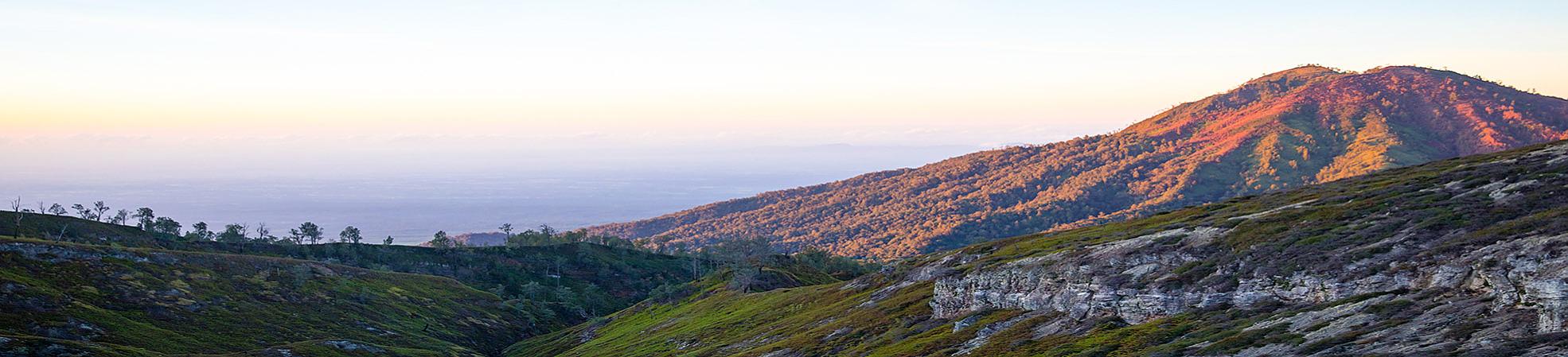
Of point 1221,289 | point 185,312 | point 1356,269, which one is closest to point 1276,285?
point 1221,289

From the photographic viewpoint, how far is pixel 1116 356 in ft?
224

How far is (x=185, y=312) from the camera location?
158250mm

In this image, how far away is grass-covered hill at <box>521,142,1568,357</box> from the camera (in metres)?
53.6

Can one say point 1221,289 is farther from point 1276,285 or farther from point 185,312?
point 185,312

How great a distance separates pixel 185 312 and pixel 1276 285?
529ft

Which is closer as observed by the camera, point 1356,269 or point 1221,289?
point 1356,269

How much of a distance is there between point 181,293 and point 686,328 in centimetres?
8879

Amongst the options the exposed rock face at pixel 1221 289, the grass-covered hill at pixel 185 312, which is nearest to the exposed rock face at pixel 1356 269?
the exposed rock face at pixel 1221 289

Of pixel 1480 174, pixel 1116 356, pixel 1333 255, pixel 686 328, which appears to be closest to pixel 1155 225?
pixel 1480 174

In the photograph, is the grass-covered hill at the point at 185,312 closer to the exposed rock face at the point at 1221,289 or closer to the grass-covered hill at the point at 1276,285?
the grass-covered hill at the point at 1276,285

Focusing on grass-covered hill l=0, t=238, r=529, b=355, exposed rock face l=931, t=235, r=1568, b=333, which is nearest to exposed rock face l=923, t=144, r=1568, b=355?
exposed rock face l=931, t=235, r=1568, b=333

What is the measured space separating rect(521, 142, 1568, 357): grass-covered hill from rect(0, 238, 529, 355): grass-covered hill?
67164 mm

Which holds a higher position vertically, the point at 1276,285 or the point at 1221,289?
the point at 1276,285

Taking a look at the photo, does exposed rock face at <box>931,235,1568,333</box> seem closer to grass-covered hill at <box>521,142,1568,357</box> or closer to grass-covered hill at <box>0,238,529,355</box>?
grass-covered hill at <box>521,142,1568,357</box>
